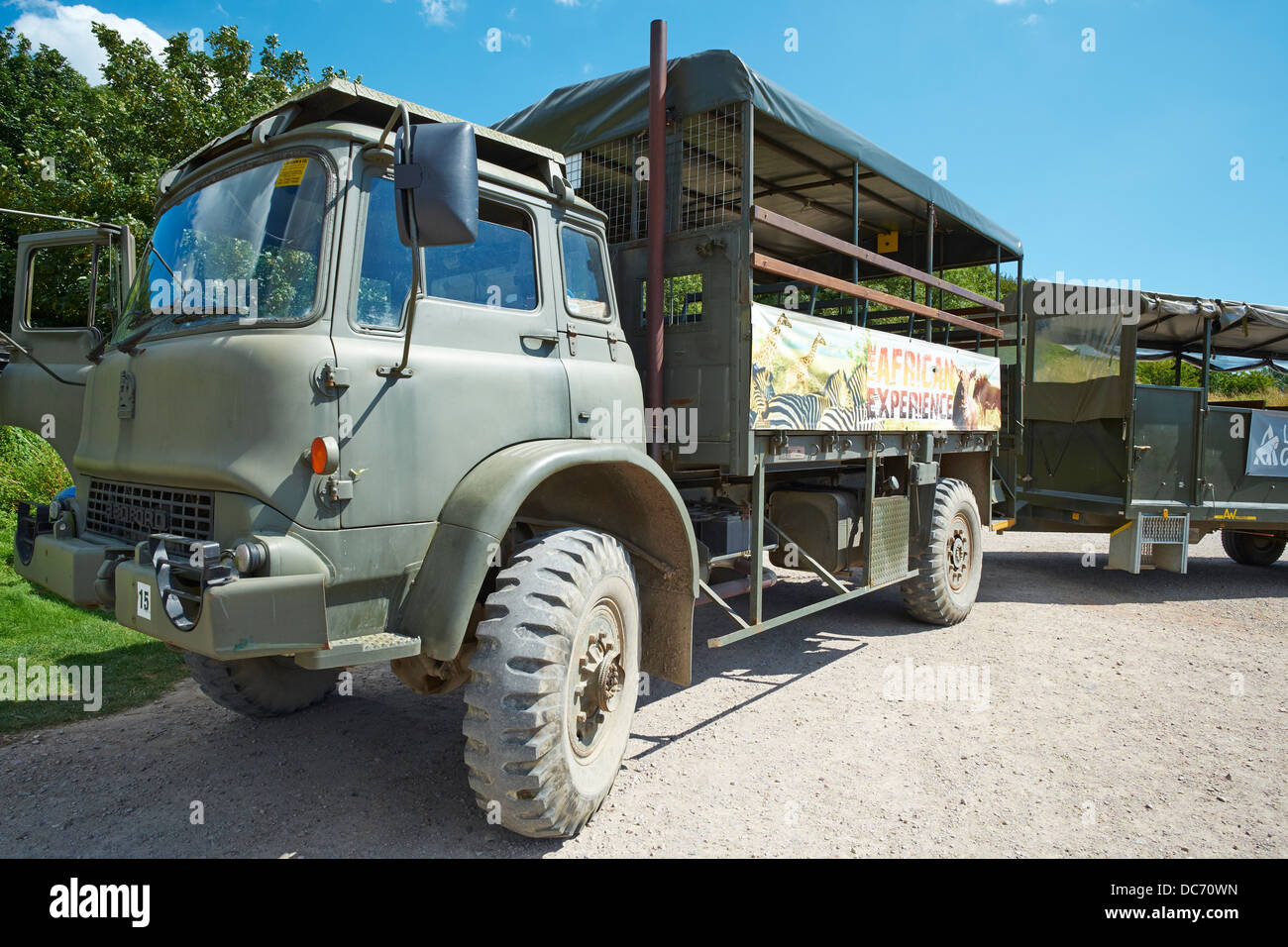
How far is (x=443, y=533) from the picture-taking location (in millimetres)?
3121

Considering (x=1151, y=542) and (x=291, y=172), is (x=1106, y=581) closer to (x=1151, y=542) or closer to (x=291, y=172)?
(x=1151, y=542)

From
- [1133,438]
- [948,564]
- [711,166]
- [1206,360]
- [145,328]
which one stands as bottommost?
[948,564]

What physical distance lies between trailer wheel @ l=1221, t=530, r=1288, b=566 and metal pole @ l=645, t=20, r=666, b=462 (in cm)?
1011

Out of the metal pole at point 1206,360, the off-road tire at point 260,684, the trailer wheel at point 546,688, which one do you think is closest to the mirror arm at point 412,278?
the trailer wheel at point 546,688

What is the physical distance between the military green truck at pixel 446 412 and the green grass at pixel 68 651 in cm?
128

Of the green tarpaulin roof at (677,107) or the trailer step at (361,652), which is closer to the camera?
the trailer step at (361,652)

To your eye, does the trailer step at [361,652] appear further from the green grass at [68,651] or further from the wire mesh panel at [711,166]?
the green grass at [68,651]

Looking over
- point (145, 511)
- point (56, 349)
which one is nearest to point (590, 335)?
point (145, 511)

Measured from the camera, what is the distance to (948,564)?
7.19 meters

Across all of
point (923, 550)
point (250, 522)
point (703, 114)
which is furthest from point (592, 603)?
point (923, 550)

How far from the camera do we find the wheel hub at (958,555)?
7246 mm

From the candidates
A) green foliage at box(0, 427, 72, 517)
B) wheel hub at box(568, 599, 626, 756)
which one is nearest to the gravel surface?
wheel hub at box(568, 599, 626, 756)

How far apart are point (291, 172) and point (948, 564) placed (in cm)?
601

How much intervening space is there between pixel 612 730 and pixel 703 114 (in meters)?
3.52
